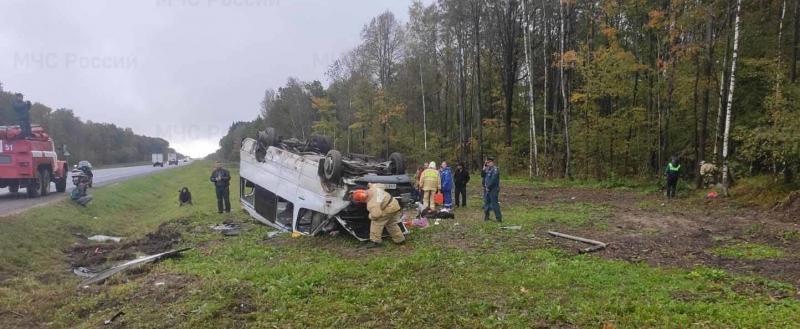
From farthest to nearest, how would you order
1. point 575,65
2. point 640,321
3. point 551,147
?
point 551,147 < point 575,65 < point 640,321

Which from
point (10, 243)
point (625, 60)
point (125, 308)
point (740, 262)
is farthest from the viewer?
point (625, 60)

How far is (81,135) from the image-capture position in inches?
3169

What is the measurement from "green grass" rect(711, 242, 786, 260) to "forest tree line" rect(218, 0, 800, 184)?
5.35 meters

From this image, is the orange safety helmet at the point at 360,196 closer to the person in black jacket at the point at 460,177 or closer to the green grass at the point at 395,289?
the green grass at the point at 395,289

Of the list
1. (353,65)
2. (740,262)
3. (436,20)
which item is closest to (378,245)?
(740,262)

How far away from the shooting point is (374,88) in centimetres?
4162

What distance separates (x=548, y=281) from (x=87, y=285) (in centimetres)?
713

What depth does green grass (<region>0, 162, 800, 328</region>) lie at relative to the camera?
17.9ft

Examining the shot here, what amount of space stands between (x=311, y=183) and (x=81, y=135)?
85.6m

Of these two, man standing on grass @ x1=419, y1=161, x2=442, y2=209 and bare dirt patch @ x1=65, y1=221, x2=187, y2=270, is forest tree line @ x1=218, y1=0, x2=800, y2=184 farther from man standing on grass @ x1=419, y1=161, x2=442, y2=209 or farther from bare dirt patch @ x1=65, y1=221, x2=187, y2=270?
man standing on grass @ x1=419, y1=161, x2=442, y2=209

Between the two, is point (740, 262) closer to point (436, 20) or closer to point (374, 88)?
point (436, 20)

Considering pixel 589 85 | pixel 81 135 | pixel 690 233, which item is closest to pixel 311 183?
pixel 690 233

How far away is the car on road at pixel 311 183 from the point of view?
990cm

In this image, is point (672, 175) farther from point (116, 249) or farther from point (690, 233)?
point (116, 249)
